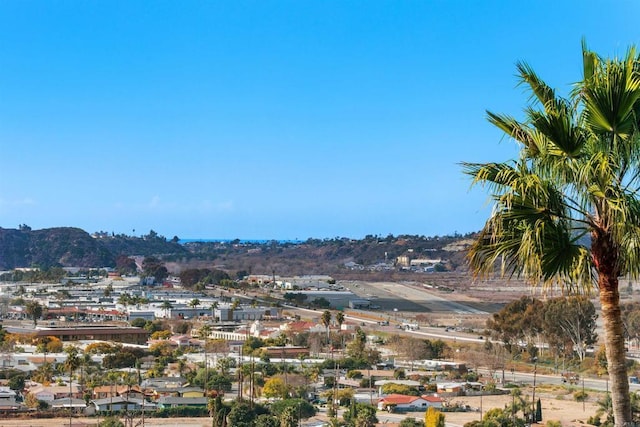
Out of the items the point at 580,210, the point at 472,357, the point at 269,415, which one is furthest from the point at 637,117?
the point at 472,357

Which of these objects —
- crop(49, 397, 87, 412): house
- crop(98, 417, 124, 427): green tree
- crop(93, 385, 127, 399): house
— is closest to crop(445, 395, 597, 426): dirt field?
crop(98, 417, 124, 427): green tree

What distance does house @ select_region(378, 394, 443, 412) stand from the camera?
114 ft

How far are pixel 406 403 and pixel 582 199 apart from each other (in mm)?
30629

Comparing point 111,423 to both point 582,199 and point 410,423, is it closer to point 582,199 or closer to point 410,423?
point 410,423

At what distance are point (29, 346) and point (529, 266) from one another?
51.7 m

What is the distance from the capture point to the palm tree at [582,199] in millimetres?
5148

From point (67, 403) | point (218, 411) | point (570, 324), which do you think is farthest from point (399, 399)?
point (570, 324)

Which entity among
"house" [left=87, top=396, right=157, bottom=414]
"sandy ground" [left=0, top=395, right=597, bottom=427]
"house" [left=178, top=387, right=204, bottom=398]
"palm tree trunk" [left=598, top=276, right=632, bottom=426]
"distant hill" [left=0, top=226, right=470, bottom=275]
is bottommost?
"sandy ground" [left=0, top=395, right=597, bottom=427]

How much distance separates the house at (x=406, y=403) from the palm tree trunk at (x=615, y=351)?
29982mm

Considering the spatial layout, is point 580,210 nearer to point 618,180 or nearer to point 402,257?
point 618,180

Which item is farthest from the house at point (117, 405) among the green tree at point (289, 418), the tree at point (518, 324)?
the tree at point (518, 324)

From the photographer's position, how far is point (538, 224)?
207 inches

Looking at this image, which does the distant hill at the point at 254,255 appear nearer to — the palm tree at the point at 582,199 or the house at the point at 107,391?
the house at the point at 107,391

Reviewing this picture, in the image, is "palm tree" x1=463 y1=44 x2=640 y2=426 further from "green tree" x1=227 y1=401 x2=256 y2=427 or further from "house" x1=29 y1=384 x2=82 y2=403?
"house" x1=29 y1=384 x2=82 y2=403
